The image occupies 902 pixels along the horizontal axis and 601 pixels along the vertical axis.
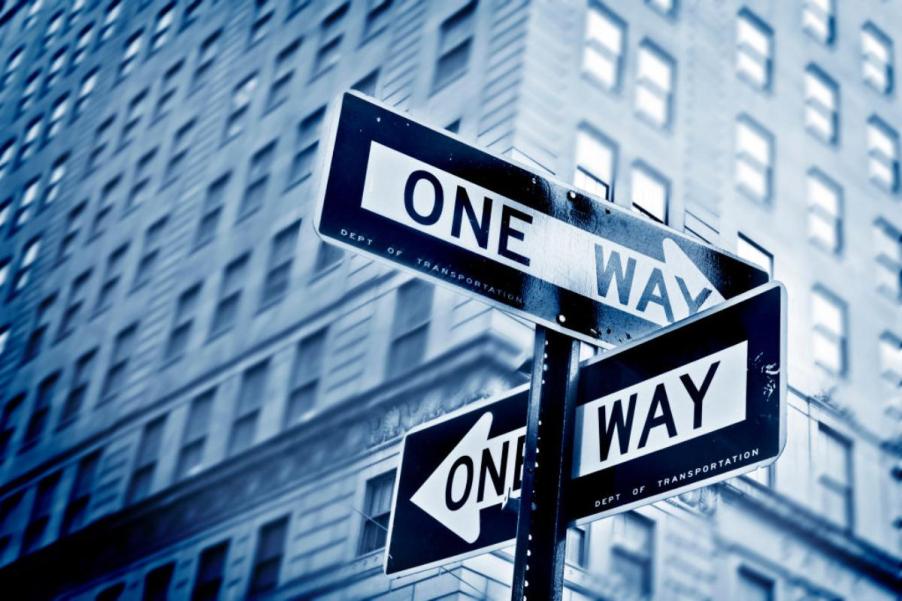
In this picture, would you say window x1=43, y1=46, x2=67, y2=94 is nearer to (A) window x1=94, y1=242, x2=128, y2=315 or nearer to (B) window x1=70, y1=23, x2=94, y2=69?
(B) window x1=70, y1=23, x2=94, y2=69

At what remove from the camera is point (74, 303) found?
3403 cm

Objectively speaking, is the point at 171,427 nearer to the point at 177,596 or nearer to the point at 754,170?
the point at 177,596

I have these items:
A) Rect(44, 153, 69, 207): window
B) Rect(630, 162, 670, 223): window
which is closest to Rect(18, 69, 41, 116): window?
Rect(44, 153, 69, 207): window

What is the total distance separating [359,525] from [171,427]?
8.13 m

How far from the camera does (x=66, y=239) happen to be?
36.4 meters

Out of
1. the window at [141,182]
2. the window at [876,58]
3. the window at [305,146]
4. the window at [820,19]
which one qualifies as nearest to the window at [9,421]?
the window at [141,182]

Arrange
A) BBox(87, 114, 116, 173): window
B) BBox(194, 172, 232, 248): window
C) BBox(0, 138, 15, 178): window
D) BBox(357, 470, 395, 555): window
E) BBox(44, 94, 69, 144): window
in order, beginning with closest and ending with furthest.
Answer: BBox(357, 470, 395, 555): window, BBox(194, 172, 232, 248): window, BBox(87, 114, 116, 173): window, BBox(44, 94, 69, 144): window, BBox(0, 138, 15, 178): window

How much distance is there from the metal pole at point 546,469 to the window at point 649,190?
65.4 feet

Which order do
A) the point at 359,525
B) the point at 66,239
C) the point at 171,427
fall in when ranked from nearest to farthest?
the point at 359,525
the point at 171,427
the point at 66,239

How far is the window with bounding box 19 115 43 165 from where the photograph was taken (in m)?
42.5

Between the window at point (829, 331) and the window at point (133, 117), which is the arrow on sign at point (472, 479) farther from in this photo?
the window at point (133, 117)

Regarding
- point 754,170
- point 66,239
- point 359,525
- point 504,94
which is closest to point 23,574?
point 66,239

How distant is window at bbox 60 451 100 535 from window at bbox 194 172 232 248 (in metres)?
5.68

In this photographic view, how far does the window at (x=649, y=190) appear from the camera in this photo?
76.0ft
